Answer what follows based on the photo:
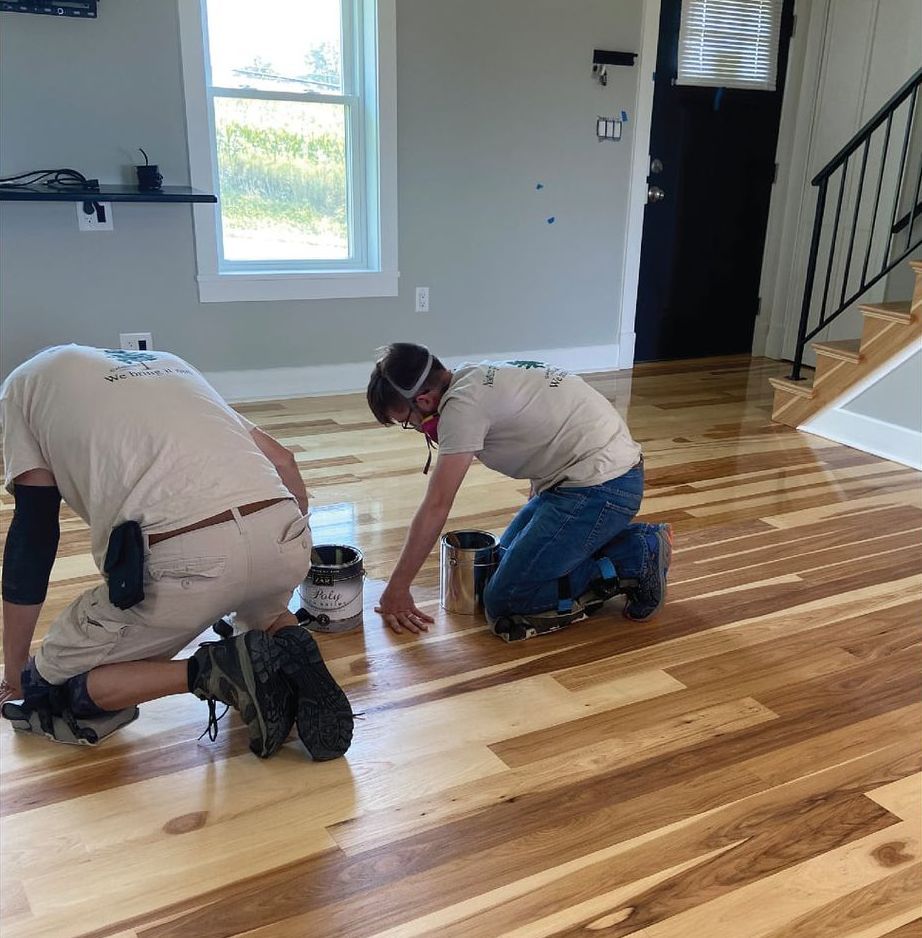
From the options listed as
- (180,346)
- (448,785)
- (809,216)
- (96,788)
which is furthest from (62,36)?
(809,216)

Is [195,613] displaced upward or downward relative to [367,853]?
upward

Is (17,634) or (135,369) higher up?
(135,369)

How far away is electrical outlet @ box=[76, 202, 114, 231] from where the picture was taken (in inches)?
151

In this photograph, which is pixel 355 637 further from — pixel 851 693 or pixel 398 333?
pixel 398 333

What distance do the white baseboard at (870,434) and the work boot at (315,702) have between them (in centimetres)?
285

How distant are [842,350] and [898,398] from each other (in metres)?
0.31

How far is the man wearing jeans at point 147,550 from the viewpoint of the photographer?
1.63 meters

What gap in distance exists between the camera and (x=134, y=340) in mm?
4098

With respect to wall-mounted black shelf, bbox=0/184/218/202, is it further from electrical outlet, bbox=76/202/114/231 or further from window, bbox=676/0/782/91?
window, bbox=676/0/782/91

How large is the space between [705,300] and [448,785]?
448cm

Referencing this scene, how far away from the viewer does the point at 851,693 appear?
205 cm

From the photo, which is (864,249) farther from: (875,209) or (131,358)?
(131,358)

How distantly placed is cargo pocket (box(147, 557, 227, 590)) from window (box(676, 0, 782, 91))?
14.5ft

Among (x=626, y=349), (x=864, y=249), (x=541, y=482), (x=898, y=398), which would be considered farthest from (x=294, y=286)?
(x=864, y=249)
